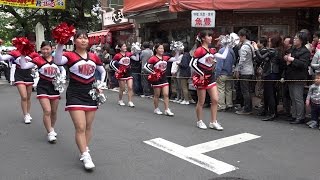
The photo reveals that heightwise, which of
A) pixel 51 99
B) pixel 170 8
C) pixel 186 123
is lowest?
pixel 186 123

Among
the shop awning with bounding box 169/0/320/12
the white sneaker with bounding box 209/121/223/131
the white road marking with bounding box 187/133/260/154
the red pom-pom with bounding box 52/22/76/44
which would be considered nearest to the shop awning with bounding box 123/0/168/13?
the shop awning with bounding box 169/0/320/12

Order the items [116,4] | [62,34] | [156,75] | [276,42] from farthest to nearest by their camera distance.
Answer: [116,4], [156,75], [276,42], [62,34]

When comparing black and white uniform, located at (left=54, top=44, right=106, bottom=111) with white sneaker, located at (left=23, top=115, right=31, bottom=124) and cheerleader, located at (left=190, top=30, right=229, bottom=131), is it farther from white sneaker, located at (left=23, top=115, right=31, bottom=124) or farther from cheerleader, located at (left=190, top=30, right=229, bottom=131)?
white sneaker, located at (left=23, top=115, right=31, bottom=124)

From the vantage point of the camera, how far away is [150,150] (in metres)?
6.30

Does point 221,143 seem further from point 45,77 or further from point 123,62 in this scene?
point 123,62

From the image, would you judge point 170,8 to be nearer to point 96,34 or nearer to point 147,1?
point 147,1

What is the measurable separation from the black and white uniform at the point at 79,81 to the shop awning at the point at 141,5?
9146mm

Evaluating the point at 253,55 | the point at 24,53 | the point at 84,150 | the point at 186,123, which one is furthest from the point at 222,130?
the point at 24,53

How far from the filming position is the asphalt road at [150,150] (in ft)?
17.0

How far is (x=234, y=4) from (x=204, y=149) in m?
6.39

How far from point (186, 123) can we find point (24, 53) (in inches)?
138

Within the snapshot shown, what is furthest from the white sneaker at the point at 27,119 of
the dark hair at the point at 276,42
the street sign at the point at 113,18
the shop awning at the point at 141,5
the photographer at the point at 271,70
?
the street sign at the point at 113,18

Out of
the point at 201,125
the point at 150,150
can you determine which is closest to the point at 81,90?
the point at 150,150

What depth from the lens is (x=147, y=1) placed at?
15.4 m
